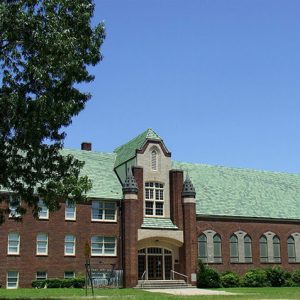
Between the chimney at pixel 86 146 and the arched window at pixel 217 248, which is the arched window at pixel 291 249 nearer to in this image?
the arched window at pixel 217 248

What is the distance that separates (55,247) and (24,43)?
83.9 feet

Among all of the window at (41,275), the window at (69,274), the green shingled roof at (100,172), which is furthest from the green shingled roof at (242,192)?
the window at (41,275)

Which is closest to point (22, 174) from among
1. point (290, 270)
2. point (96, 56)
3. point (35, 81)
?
point (35, 81)

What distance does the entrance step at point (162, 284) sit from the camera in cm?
4409

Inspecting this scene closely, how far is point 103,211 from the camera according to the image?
154 ft

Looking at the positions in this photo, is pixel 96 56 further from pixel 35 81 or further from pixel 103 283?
pixel 103 283

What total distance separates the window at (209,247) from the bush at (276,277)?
14.9ft

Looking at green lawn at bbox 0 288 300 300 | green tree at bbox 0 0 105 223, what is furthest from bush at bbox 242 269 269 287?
green tree at bbox 0 0 105 223

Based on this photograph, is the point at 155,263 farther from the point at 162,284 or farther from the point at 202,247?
the point at 202,247

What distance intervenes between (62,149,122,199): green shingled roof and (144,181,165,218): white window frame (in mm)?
2392

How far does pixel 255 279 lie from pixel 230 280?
221 cm

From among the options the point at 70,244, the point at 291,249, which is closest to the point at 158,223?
the point at 70,244

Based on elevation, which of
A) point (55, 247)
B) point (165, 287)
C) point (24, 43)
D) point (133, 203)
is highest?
point (24, 43)

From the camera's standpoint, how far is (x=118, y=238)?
154 feet
